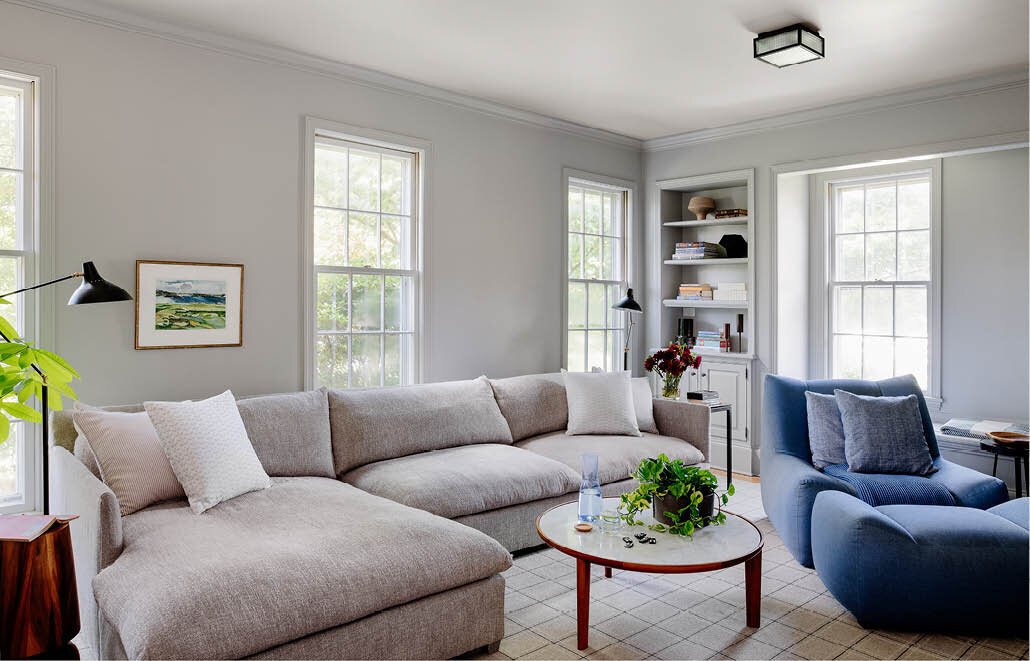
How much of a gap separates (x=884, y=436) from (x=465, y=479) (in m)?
2.10

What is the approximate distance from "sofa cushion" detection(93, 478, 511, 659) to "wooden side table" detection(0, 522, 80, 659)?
18cm

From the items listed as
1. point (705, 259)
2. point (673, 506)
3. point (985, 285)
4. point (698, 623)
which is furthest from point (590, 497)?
point (985, 285)

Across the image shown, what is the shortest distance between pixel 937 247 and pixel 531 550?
352 cm

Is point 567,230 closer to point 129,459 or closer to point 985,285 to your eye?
point 985,285

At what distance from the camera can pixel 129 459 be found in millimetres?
2758

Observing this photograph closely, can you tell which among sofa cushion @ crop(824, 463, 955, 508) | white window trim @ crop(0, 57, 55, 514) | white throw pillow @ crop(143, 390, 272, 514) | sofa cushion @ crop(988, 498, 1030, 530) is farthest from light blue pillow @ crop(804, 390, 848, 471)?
white window trim @ crop(0, 57, 55, 514)

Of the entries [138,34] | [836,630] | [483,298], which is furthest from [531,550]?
[138,34]

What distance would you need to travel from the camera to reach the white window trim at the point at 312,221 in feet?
13.3

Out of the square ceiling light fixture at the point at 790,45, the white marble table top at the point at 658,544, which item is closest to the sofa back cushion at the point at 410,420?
the white marble table top at the point at 658,544

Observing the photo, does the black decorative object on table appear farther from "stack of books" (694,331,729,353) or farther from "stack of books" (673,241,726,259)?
"stack of books" (694,331,729,353)

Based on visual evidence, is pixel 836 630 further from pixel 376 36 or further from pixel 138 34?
pixel 138 34

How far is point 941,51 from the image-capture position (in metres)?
3.88

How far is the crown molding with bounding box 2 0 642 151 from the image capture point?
330 centimetres

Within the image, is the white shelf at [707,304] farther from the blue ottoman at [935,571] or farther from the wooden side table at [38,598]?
the wooden side table at [38,598]
